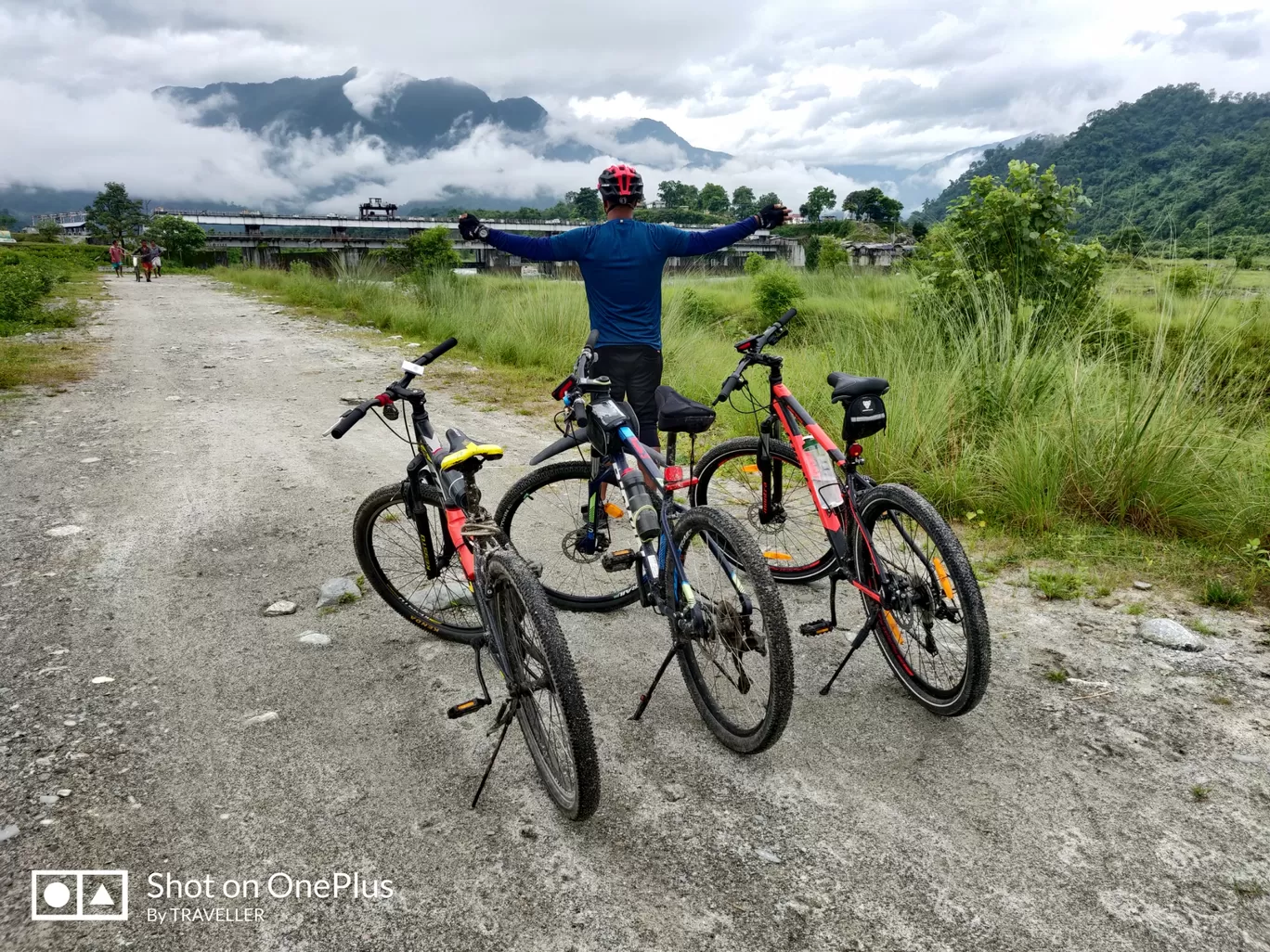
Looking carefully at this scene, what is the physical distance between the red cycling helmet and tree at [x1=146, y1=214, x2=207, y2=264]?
69.6 meters

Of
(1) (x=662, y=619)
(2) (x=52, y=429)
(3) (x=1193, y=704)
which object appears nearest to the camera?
Result: (3) (x=1193, y=704)

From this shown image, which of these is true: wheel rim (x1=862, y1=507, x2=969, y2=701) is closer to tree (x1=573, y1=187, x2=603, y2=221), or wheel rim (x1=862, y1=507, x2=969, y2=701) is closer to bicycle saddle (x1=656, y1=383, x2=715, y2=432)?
bicycle saddle (x1=656, y1=383, x2=715, y2=432)

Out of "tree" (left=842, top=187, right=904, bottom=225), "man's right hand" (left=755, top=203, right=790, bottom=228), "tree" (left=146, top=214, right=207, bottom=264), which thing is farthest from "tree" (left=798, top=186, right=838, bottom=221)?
"man's right hand" (left=755, top=203, right=790, bottom=228)

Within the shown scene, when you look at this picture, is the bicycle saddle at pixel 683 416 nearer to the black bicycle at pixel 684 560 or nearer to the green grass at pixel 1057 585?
the black bicycle at pixel 684 560

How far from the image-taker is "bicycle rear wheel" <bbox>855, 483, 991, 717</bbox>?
2707 mm

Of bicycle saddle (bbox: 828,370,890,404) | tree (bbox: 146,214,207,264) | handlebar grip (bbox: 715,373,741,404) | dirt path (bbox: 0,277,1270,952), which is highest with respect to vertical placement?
tree (bbox: 146,214,207,264)

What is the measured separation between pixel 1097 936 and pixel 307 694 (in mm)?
2776

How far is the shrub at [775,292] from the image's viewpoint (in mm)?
18500

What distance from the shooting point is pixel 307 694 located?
124 inches

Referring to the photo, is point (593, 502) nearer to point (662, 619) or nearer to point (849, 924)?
point (662, 619)

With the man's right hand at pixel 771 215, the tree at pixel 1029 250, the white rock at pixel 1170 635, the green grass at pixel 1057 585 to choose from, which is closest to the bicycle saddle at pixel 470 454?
the man's right hand at pixel 771 215

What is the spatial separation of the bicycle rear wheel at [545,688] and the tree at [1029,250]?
209 inches

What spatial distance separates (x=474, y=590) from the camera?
2764mm

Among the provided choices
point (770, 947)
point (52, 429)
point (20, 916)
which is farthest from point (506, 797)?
point (52, 429)
